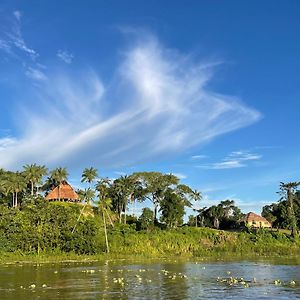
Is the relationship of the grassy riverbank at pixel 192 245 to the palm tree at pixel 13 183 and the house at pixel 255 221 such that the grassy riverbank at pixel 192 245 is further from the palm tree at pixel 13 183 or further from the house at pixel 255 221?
the palm tree at pixel 13 183

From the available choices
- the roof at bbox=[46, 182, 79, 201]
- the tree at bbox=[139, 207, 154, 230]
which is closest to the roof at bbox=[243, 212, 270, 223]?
the tree at bbox=[139, 207, 154, 230]

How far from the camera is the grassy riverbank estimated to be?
3499 inches

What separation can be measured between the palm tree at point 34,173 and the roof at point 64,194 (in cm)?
501

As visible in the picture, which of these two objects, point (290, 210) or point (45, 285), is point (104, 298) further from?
point (290, 210)

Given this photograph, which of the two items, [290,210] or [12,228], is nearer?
[12,228]

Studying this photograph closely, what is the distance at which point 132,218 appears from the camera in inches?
4850

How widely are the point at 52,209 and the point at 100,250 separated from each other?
1207 centimetres

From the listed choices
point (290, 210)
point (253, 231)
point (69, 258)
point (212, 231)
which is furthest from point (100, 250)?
point (290, 210)

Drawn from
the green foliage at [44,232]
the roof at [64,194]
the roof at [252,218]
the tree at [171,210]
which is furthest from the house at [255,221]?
the green foliage at [44,232]

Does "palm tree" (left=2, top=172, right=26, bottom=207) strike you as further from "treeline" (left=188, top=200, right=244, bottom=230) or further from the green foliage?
"treeline" (left=188, top=200, right=244, bottom=230)

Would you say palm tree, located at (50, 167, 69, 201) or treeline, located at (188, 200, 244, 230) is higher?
palm tree, located at (50, 167, 69, 201)

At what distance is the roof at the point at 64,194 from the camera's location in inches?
4685

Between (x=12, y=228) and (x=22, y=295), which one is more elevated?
(x=12, y=228)

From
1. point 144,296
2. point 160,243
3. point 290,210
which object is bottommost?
point 144,296
